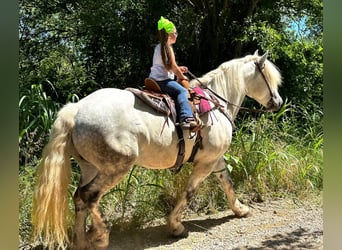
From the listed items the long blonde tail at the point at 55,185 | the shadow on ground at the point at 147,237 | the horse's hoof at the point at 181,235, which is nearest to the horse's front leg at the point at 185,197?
the horse's hoof at the point at 181,235

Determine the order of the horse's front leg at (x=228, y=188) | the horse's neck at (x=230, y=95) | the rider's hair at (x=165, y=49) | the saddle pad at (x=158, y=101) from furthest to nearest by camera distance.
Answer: the horse's front leg at (x=228, y=188) < the horse's neck at (x=230, y=95) < the rider's hair at (x=165, y=49) < the saddle pad at (x=158, y=101)

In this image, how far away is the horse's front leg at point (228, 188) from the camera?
206 inches

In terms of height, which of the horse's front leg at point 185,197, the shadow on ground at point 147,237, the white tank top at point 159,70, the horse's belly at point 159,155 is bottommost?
the shadow on ground at point 147,237

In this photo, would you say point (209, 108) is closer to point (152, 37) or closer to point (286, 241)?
point (286, 241)

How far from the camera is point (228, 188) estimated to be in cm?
526

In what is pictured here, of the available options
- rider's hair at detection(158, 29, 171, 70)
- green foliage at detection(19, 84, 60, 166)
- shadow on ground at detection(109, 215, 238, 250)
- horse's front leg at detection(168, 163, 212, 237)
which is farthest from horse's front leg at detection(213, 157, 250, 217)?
green foliage at detection(19, 84, 60, 166)

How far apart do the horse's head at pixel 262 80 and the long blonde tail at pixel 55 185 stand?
236 cm

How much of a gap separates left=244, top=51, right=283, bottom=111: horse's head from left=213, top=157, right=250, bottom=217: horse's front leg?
93 cm

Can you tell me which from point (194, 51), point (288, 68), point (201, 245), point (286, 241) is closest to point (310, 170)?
point (286, 241)

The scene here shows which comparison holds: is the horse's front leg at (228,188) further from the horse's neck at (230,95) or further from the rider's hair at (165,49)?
the rider's hair at (165,49)

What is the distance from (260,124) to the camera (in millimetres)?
6707

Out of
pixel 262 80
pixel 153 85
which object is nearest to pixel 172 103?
pixel 153 85

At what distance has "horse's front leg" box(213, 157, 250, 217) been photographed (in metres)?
5.23

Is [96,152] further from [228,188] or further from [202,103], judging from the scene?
[228,188]
